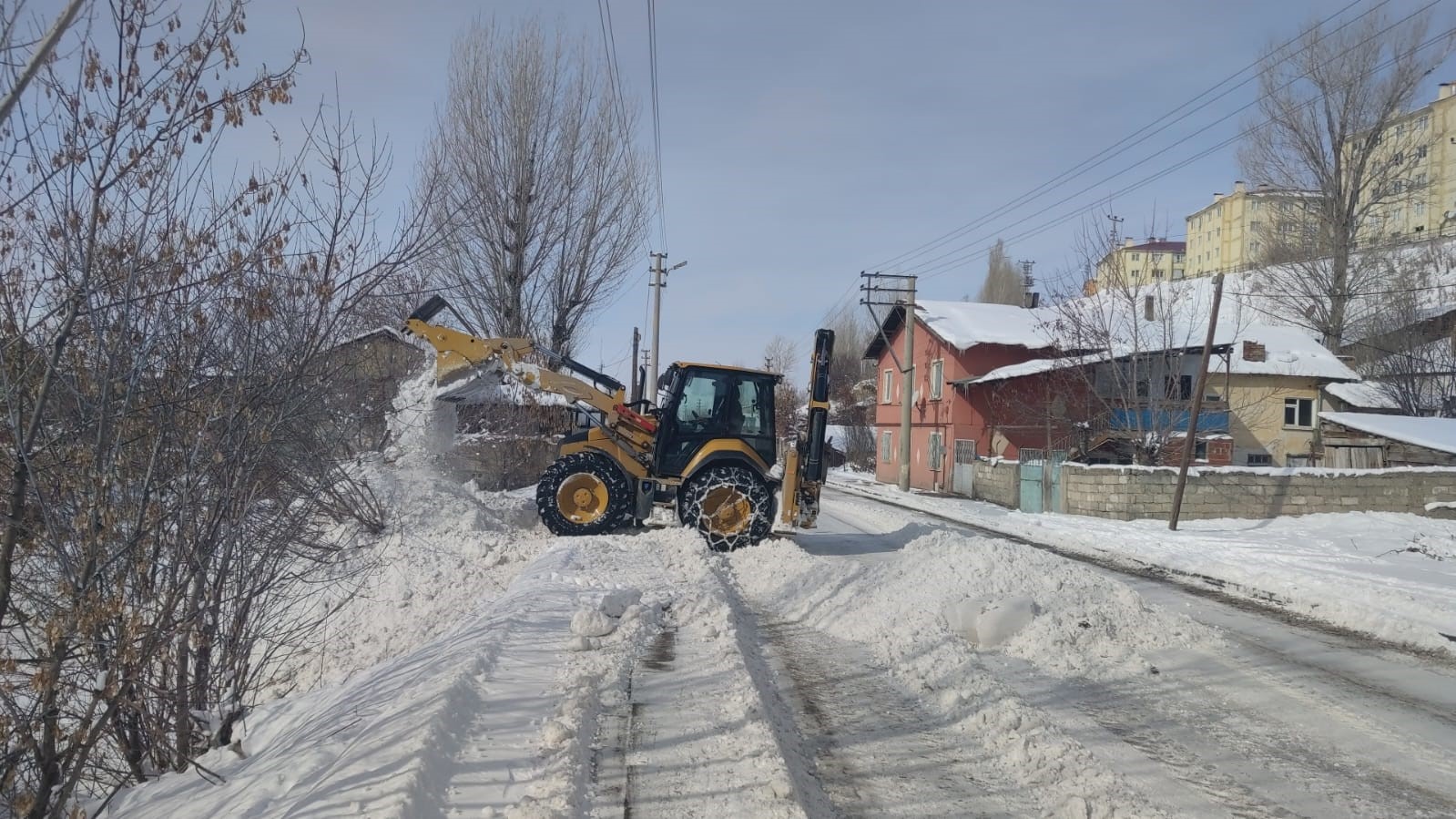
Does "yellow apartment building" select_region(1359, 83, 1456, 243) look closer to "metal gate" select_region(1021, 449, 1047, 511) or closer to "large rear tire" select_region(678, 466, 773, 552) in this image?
"metal gate" select_region(1021, 449, 1047, 511)

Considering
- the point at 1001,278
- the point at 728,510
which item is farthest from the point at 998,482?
the point at 1001,278

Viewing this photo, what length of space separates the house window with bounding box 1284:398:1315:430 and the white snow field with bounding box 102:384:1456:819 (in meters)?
23.0

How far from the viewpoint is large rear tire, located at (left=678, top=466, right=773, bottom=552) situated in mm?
12297

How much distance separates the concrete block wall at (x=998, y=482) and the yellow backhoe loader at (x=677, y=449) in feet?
41.1

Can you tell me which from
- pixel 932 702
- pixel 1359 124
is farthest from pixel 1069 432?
pixel 932 702

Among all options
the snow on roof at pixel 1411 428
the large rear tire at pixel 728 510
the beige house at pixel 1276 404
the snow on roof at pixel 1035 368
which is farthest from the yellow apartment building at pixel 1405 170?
the large rear tire at pixel 728 510

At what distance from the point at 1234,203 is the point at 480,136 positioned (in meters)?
75.5

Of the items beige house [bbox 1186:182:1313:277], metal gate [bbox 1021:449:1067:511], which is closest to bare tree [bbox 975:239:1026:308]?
beige house [bbox 1186:182:1313:277]

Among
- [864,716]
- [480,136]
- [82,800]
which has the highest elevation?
[480,136]

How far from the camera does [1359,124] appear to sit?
35.4 m

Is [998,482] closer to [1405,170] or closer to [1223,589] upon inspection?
[1223,589]

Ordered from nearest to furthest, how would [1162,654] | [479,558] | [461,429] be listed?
[1162,654] → [479,558] → [461,429]

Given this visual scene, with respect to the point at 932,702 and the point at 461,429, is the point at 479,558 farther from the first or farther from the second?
the point at 461,429

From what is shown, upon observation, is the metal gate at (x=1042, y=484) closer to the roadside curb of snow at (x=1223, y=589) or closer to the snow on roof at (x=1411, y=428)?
the roadside curb of snow at (x=1223, y=589)
